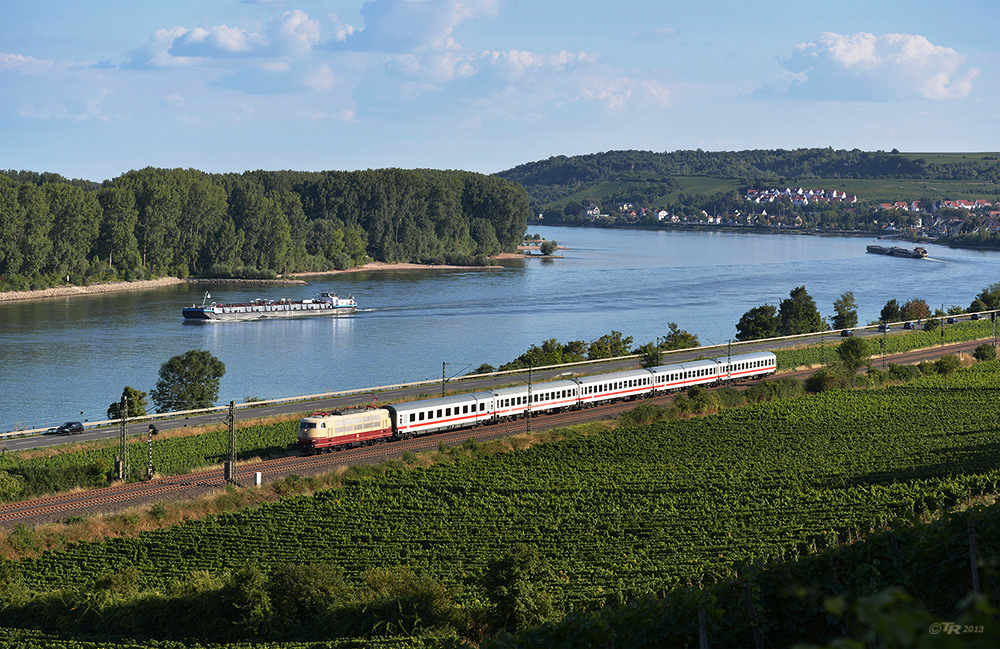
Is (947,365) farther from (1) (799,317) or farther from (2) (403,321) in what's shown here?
(2) (403,321)

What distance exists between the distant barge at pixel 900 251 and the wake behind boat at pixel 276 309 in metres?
111

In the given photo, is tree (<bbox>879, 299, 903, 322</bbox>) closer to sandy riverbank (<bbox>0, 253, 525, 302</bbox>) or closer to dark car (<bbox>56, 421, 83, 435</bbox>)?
dark car (<bbox>56, 421, 83, 435</bbox>)

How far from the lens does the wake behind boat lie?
100569 mm

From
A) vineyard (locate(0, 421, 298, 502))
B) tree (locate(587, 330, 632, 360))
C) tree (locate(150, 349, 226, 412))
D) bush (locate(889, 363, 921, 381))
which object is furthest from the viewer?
→ tree (locate(587, 330, 632, 360))

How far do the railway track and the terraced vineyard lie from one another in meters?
3.51

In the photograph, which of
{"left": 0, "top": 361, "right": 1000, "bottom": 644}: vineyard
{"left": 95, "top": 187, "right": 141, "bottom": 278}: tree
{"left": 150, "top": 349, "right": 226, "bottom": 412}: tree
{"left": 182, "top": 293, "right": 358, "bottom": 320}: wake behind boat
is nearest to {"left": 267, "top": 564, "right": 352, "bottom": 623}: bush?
{"left": 0, "top": 361, "right": 1000, "bottom": 644}: vineyard

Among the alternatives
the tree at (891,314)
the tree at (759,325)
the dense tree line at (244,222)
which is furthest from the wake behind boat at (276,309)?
the tree at (891,314)

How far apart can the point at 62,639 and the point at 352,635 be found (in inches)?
241

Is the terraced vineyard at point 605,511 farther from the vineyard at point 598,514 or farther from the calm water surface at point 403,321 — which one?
the calm water surface at point 403,321

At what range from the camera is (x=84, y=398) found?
6038 centimetres

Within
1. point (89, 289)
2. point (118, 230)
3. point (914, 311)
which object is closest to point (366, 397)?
point (914, 311)

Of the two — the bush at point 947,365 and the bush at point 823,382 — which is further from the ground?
the bush at point 947,365

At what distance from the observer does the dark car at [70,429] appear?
46.8 meters

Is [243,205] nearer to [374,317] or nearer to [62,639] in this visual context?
[374,317]
